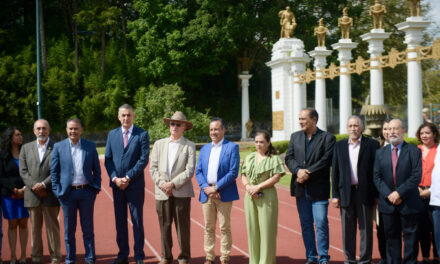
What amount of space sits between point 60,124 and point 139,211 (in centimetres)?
3118

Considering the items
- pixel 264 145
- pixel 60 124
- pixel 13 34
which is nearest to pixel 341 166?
pixel 264 145

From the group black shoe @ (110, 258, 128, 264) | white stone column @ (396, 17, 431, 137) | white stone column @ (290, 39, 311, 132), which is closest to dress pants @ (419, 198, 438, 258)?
black shoe @ (110, 258, 128, 264)

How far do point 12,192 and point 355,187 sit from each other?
15.1 ft

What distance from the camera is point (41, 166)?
6.45 m

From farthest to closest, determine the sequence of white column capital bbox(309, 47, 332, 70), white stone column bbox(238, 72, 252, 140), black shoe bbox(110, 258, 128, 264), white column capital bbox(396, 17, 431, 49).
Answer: white stone column bbox(238, 72, 252, 140) < white column capital bbox(309, 47, 332, 70) < white column capital bbox(396, 17, 431, 49) < black shoe bbox(110, 258, 128, 264)

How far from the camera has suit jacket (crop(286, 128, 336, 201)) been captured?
20.5 ft

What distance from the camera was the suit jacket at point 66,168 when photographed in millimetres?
6250

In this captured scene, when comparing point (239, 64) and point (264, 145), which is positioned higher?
point (239, 64)

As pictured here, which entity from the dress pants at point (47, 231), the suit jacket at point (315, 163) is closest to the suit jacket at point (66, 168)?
the dress pants at point (47, 231)

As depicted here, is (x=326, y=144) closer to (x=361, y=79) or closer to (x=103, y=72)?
(x=103, y=72)

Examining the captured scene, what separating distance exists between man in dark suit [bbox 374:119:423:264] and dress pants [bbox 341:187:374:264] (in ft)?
0.94

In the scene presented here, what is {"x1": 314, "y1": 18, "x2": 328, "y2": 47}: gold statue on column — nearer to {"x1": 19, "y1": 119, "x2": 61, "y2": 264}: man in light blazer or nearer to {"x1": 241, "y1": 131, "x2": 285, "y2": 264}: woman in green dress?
{"x1": 241, "y1": 131, "x2": 285, "y2": 264}: woman in green dress

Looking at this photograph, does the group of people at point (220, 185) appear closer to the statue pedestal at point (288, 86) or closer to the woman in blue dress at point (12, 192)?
the woman in blue dress at point (12, 192)

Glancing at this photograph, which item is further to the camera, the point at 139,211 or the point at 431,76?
the point at 431,76
